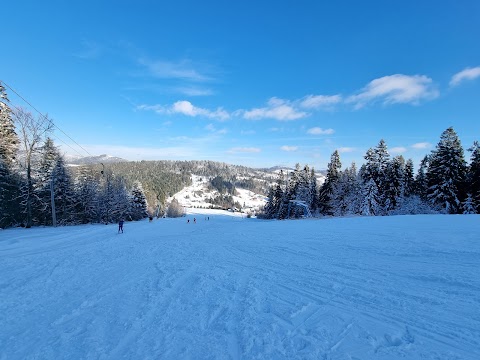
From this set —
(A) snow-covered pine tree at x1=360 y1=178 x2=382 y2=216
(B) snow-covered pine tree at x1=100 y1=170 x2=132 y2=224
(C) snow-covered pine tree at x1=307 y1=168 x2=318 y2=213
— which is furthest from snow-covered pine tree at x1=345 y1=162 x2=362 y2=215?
(B) snow-covered pine tree at x1=100 y1=170 x2=132 y2=224

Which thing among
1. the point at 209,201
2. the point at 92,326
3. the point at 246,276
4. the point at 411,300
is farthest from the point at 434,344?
the point at 209,201

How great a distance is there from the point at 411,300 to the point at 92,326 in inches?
271

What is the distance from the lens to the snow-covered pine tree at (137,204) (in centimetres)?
5635

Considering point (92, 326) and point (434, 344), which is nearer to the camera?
point (434, 344)

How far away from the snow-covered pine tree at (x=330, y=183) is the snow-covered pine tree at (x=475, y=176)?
1932 cm

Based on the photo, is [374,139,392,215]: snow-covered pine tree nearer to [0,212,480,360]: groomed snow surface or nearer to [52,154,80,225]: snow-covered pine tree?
[0,212,480,360]: groomed snow surface

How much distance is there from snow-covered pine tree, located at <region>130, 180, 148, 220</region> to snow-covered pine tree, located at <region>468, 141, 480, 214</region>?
5568 cm

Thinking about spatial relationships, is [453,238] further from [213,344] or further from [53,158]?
[53,158]

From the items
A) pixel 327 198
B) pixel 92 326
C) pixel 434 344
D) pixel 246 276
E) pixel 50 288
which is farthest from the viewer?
pixel 327 198

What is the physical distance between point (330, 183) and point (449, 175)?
19256 millimetres

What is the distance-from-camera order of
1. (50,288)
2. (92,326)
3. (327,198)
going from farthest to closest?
(327,198), (50,288), (92,326)

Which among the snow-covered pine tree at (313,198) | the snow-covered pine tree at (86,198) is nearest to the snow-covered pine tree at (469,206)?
the snow-covered pine tree at (313,198)

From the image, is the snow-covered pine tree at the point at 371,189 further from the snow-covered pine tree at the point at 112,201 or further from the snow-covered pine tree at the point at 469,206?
the snow-covered pine tree at the point at 112,201

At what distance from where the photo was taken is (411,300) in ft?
19.4
